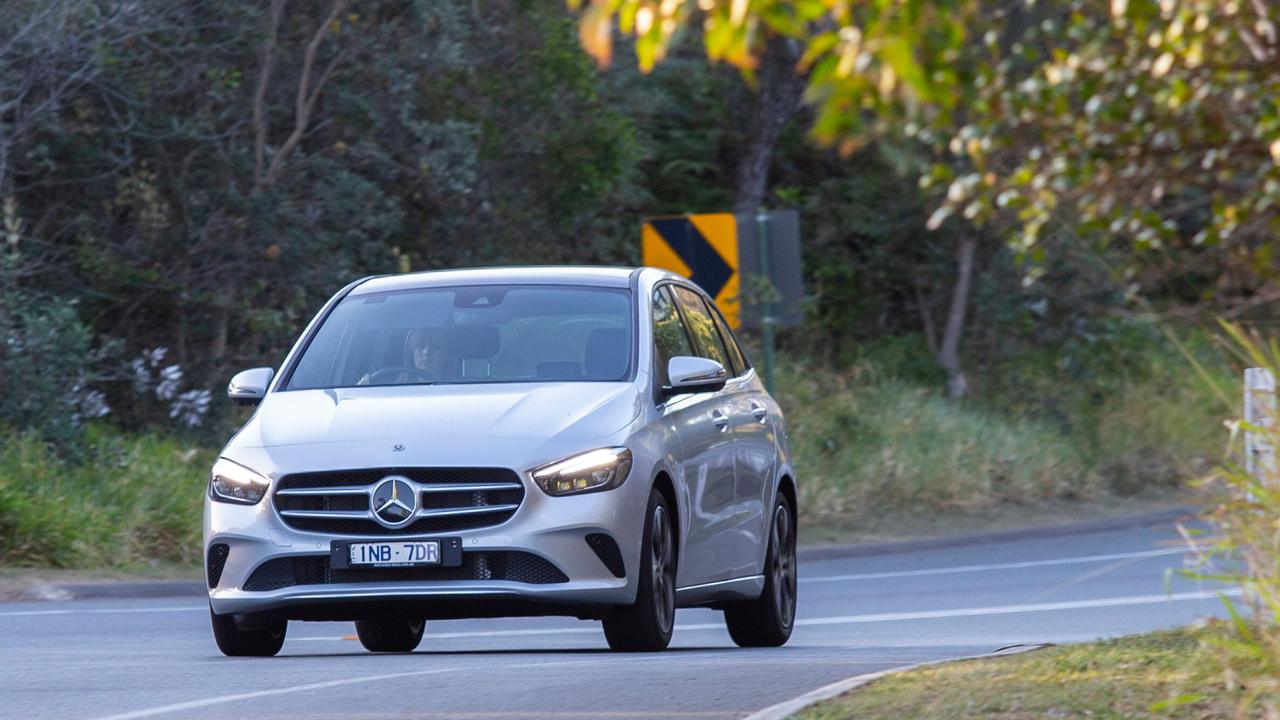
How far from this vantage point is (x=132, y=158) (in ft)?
71.5

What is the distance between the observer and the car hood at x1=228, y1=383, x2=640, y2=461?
952 centimetres

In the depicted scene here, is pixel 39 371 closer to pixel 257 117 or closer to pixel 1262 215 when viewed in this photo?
pixel 257 117

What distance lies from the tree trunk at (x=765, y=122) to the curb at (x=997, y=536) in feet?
27.0

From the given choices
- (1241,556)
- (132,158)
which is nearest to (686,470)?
(1241,556)

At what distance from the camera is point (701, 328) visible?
11.6 meters

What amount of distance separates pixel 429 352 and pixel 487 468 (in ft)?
4.23

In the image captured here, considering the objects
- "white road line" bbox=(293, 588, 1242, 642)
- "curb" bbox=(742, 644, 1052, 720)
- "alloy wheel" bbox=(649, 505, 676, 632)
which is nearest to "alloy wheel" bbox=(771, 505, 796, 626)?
"alloy wheel" bbox=(649, 505, 676, 632)

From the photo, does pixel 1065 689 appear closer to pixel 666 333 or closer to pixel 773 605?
pixel 666 333

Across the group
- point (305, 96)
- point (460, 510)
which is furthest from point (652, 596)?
point (305, 96)

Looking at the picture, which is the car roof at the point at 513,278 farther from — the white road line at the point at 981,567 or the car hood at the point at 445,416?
the white road line at the point at 981,567

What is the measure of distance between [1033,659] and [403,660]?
9.75 ft

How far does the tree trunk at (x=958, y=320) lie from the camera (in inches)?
1286

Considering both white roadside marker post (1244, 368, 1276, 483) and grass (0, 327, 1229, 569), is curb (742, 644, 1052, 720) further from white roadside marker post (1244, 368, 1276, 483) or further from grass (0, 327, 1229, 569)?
grass (0, 327, 1229, 569)

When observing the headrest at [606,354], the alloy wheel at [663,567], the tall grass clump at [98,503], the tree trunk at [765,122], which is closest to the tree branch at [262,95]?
the tall grass clump at [98,503]
